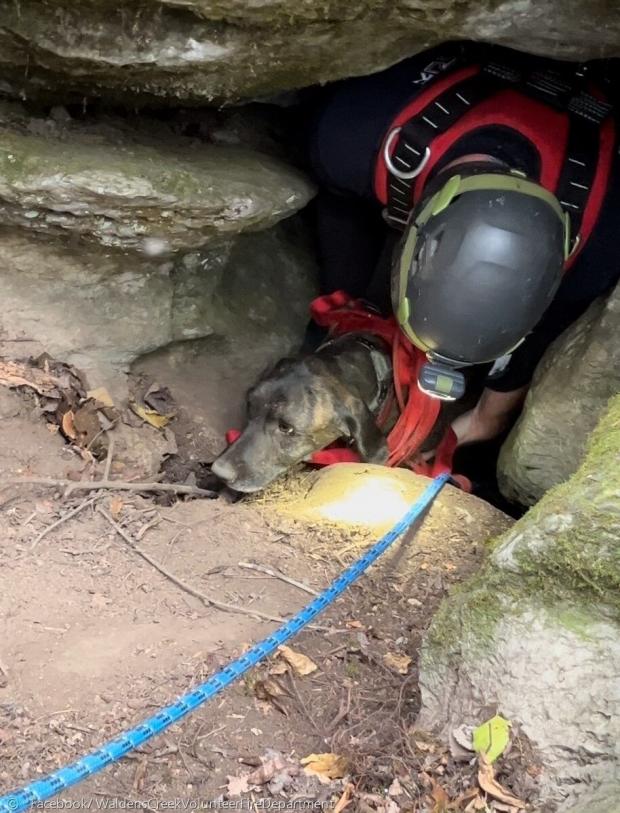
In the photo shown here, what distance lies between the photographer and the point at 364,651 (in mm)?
2420

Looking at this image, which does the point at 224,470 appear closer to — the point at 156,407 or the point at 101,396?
the point at 156,407

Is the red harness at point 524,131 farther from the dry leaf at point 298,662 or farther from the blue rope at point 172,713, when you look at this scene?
the dry leaf at point 298,662

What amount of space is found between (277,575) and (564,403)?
62.9 inches

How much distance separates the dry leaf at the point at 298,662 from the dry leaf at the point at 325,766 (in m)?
0.29

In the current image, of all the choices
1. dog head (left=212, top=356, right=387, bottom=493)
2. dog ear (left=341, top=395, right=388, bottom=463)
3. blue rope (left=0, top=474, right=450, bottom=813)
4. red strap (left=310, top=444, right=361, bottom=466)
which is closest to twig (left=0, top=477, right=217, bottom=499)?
dog head (left=212, top=356, right=387, bottom=493)

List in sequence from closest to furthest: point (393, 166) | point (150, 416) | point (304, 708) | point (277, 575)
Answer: point (304, 708), point (277, 575), point (393, 166), point (150, 416)

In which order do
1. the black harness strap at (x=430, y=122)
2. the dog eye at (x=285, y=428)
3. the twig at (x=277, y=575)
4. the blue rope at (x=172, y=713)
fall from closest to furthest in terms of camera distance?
the blue rope at (x=172, y=713) → the twig at (x=277, y=575) → the black harness strap at (x=430, y=122) → the dog eye at (x=285, y=428)

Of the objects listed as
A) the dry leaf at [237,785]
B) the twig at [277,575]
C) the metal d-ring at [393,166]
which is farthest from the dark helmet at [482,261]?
the dry leaf at [237,785]

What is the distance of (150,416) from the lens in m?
3.84

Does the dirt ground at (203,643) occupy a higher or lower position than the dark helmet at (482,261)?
lower

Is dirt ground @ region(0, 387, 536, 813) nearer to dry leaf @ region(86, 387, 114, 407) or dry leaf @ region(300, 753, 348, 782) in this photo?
dry leaf @ region(300, 753, 348, 782)

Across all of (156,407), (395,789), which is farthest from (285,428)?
(395,789)

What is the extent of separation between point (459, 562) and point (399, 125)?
1996mm

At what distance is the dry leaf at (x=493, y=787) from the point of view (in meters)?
1.88
